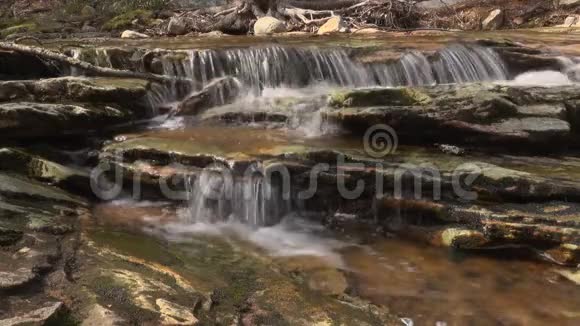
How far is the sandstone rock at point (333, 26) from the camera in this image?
15724 mm

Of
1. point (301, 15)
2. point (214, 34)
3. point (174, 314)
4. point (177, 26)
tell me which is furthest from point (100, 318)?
point (177, 26)

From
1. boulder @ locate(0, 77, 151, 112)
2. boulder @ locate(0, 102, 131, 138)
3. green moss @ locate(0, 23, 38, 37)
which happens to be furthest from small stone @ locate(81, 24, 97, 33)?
boulder @ locate(0, 102, 131, 138)

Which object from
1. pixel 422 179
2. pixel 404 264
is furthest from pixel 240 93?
pixel 404 264

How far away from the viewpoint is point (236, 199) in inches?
233

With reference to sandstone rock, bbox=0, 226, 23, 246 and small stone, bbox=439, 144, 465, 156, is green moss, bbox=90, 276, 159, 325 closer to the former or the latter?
sandstone rock, bbox=0, 226, 23, 246

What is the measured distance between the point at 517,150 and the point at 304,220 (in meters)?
2.72

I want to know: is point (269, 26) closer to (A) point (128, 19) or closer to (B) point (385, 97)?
(A) point (128, 19)

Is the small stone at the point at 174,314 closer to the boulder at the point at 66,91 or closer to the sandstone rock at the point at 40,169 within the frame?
the sandstone rock at the point at 40,169

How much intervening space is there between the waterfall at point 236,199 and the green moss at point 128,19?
1484cm

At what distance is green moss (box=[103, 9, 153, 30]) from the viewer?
62.4ft

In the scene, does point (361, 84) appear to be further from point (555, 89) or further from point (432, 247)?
point (432, 247)

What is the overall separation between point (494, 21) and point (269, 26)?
735 centimetres

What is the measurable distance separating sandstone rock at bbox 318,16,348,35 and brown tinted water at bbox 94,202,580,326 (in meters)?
11.1

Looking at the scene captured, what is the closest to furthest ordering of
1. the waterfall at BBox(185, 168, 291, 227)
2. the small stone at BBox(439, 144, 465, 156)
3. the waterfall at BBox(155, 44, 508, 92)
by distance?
the waterfall at BBox(185, 168, 291, 227) → the small stone at BBox(439, 144, 465, 156) → the waterfall at BBox(155, 44, 508, 92)
